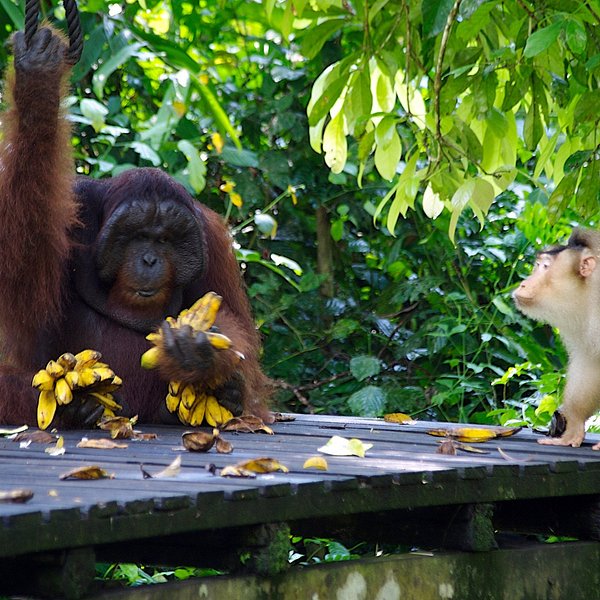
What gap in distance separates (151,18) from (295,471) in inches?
241

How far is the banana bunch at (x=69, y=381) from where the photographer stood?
3721 millimetres

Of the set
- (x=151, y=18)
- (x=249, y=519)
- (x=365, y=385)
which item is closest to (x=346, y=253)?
(x=365, y=385)

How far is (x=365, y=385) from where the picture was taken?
6551 millimetres

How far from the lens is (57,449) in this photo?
3.19 m

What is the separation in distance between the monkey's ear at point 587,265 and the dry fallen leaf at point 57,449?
1.74 meters

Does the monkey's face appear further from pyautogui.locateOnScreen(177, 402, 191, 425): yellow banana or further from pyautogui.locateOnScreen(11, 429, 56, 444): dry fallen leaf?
pyautogui.locateOnScreen(11, 429, 56, 444): dry fallen leaf

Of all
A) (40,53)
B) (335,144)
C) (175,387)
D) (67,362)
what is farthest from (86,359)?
(335,144)

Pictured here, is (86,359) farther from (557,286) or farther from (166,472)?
(557,286)

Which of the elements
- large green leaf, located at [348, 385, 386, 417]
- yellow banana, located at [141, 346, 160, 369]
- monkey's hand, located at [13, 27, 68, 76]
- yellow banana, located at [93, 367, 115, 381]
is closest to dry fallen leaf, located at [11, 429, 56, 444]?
yellow banana, located at [93, 367, 115, 381]

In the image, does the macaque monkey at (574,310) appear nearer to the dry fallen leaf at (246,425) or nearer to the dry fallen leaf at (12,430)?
the dry fallen leaf at (246,425)

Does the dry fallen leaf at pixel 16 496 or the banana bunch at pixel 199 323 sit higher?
the banana bunch at pixel 199 323

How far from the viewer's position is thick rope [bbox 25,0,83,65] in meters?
3.49

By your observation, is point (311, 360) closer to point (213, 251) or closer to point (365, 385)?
point (365, 385)

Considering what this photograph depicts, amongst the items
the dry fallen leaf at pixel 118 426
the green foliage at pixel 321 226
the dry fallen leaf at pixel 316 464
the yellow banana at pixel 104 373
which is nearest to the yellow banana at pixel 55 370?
the yellow banana at pixel 104 373
